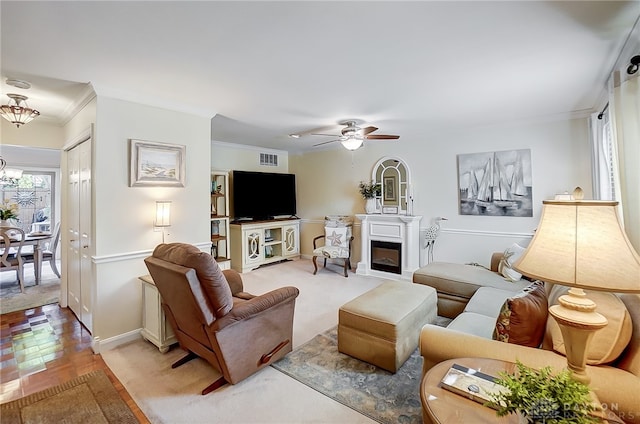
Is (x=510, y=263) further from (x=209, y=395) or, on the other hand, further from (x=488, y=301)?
(x=209, y=395)

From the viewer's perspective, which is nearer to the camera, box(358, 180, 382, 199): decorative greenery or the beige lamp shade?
the beige lamp shade

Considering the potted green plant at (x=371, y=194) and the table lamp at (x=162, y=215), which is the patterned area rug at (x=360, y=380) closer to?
the table lamp at (x=162, y=215)

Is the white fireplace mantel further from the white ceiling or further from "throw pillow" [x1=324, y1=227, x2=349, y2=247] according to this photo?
the white ceiling

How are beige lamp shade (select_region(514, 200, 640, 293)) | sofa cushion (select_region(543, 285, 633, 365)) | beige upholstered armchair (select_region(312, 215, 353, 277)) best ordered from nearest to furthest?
beige lamp shade (select_region(514, 200, 640, 293)), sofa cushion (select_region(543, 285, 633, 365)), beige upholstered armchair (select_region(312, 215, 353, 277))

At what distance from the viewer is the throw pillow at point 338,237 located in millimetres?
5516

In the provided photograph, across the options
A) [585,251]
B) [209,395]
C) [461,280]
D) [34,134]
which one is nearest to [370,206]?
[461,280]

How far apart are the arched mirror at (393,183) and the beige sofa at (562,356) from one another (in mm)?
3252

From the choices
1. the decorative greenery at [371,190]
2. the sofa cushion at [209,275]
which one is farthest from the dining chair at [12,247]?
the decorative greenery at [371,190]

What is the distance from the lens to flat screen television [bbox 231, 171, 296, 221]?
5688 millimetres

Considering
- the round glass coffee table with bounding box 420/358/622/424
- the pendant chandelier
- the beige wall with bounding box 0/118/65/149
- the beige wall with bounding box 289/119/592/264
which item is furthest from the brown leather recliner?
the beige wall with bounding box 289/119/592/264

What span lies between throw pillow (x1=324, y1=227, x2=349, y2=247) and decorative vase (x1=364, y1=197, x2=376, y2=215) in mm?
565

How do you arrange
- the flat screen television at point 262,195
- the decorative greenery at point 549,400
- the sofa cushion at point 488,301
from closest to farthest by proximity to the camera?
the decorative greenery at point 549,400
the sofa cushion at point 488,301
the flat screen television at point 262,195

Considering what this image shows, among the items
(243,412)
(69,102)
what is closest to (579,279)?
(243,412)

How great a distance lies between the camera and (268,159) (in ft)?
21.4
